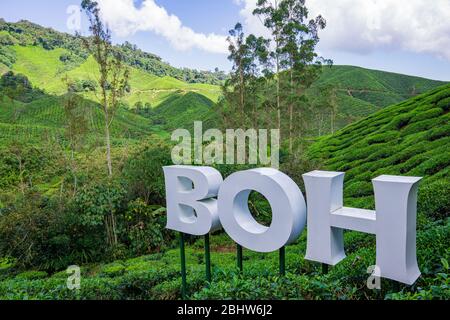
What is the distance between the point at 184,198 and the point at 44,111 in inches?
1785

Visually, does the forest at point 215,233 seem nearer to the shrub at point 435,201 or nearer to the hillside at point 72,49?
the shrub at point 435,201

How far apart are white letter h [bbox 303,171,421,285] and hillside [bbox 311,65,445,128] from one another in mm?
43197

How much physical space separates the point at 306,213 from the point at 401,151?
1017cm

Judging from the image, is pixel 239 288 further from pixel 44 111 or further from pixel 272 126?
pixel 44 111

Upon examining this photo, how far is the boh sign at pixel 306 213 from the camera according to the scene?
11.3 ft

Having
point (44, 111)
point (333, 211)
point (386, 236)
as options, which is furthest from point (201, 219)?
point (44, 111)

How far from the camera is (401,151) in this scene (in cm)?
1252

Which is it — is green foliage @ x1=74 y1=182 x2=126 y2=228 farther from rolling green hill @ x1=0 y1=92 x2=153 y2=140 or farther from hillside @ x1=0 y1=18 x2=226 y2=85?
hillside @ x1=0 y1=18 x2=226 y2=85

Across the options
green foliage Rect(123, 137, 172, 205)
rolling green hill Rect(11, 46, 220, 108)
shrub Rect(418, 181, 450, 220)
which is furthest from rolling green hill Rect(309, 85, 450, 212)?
rolling green hill Rect(11, 46, 220, 108)

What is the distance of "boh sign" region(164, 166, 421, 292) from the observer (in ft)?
11.3

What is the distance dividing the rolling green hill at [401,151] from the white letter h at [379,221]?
354cm

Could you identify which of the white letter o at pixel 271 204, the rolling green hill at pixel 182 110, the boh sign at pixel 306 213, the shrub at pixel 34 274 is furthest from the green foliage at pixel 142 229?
the rolling green hill at pixel 182 110

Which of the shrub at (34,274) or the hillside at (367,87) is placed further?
the hillside at (367,87)

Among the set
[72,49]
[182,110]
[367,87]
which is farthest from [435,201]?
[72,49]
